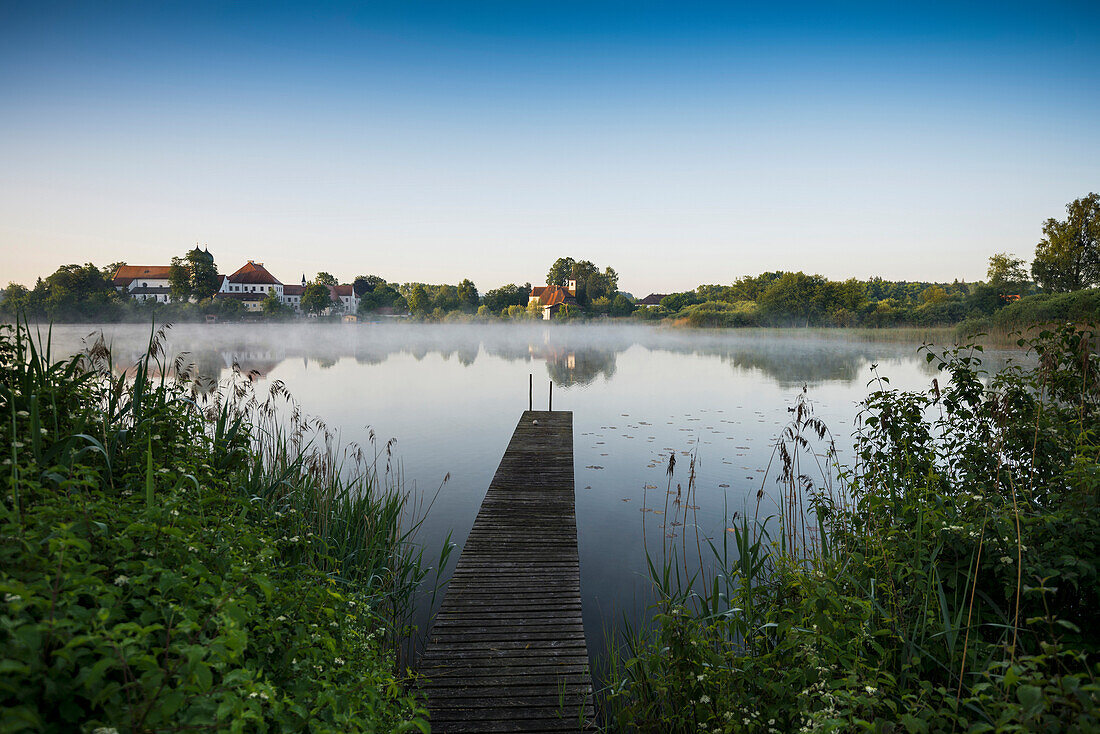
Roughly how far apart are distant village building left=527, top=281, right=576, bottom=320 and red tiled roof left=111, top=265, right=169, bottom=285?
195ft

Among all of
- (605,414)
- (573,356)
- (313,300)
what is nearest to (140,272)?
(313,300)

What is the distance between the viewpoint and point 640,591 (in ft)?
18.3

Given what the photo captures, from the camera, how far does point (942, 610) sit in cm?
236

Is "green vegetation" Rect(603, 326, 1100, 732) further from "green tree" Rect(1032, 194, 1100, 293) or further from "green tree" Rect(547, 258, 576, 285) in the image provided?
"green tree" Rect(547, 258, 576, 285)

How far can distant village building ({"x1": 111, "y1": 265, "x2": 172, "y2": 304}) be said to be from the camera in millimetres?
72750

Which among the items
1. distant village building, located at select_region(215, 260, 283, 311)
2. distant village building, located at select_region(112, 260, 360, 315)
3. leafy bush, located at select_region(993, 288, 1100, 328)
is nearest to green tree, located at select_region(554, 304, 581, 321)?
distant village building, located at select_region(112, 260, 360, 315)

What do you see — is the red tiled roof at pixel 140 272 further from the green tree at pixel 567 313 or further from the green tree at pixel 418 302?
the green tree at pixel 567 313

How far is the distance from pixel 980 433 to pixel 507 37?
3208 cm

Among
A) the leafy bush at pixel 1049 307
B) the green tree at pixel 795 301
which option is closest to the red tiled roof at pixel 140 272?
the green tree at pixel 795 301

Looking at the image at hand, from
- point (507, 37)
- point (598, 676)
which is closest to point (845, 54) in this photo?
point (507, 37)

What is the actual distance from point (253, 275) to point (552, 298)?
56.0m

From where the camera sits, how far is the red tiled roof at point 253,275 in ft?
289

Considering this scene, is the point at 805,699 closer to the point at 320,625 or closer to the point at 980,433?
the point at 320,625

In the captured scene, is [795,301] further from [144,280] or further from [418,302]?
[144,280]
